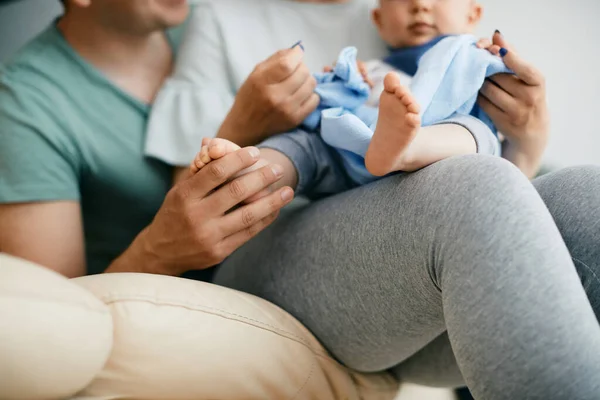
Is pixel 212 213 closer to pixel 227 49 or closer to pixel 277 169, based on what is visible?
pixel 277 169

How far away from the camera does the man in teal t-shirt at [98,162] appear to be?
769 millimetres

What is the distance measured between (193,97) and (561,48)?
870 millimetres

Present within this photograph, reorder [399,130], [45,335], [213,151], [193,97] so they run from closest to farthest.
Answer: [45,335]
[399,130]
[213,151]
[193,97]

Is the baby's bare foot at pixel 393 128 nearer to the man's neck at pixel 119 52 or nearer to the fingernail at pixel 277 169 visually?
the fingernail at pixel 277 169

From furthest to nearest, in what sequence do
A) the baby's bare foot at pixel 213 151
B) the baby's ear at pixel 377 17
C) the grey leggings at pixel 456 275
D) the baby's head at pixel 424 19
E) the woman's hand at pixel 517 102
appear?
the baby's ear at pixel 377 17, the baby's head at pixel 424 19, the woman's hand at pixel 517 102, the baby's bare foot at pixel 213 151, the grey leggings at pixel 456 275

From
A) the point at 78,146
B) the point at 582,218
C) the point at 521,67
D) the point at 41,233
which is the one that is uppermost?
the point at 521,67

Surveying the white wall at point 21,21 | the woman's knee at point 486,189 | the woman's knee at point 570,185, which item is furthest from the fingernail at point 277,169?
the white wall at point 21,21

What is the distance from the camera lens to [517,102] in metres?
0.82

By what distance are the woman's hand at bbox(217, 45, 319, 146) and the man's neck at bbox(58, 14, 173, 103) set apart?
0.27 meters

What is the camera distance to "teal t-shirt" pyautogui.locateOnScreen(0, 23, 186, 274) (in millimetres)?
868

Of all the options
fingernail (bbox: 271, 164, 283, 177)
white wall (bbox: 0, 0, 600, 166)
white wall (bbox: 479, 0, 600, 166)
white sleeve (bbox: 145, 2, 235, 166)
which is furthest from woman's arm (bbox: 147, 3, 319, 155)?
white wall (bbox: 479, 0, 600, 166)

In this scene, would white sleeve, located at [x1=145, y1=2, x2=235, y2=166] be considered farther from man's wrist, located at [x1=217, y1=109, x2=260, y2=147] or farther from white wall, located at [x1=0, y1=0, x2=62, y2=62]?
white wall, located at [x1=0, y1=0, x2=62, y2=62]

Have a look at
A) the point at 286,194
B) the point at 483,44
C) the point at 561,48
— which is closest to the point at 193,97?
the point at 286,194

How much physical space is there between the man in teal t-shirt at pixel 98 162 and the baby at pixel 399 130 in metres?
0.10
